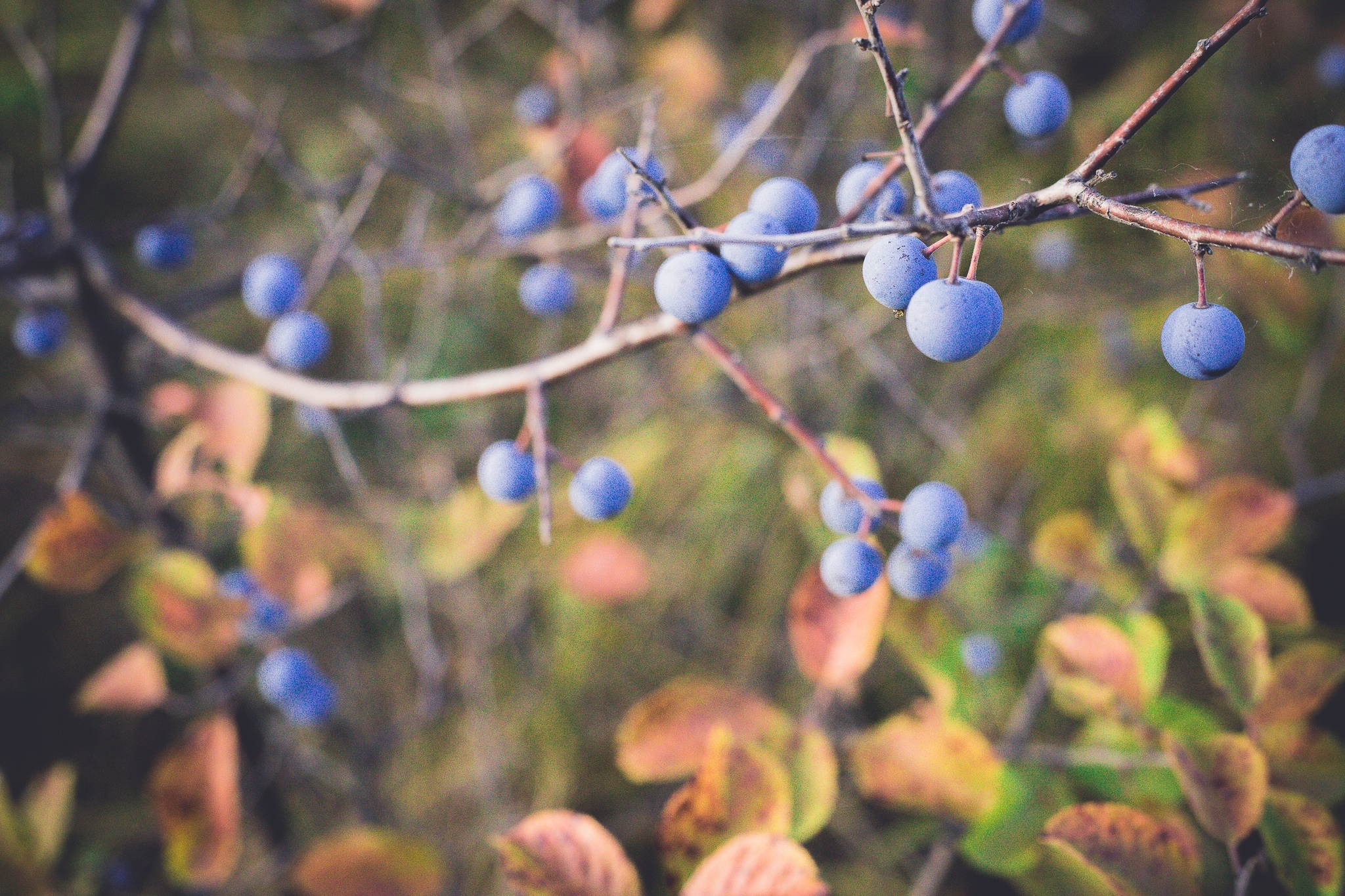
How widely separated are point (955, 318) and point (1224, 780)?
2.16ft

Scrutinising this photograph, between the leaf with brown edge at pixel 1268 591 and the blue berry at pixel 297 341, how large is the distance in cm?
130

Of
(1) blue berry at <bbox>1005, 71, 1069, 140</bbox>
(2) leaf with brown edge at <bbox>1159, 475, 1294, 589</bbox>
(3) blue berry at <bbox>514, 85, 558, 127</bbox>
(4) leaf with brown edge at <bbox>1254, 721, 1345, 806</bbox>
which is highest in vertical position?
(3) blue berry at <bbox>514, 85, 558, 127</bbox>

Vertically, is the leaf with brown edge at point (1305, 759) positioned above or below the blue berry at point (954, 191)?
below

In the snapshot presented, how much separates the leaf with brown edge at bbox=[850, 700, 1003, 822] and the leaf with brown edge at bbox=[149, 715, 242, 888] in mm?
1078

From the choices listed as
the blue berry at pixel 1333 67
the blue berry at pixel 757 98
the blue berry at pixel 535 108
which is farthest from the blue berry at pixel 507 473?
the blue berry at pixel 1333 67

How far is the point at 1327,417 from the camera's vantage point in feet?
7.45

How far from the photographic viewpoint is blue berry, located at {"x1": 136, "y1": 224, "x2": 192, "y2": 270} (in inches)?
50.1

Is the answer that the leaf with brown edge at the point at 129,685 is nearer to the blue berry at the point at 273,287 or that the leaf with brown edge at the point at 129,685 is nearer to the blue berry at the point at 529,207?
the blue berry at the point at 273,287

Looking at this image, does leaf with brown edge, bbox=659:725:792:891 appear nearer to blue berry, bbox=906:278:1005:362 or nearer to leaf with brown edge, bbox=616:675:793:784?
leaf with brown edge, bbox=616:675:793:784

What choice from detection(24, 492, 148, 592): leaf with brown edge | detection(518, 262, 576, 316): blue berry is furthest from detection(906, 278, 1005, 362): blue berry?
detection(24, 492, 148, 592): leaf with brown edge

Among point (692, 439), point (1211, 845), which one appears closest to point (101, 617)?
point (692, 439)

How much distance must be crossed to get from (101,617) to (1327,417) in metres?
3.67

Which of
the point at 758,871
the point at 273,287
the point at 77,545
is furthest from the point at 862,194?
the point at 77,545

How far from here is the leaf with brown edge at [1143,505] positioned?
1176 millimetres
